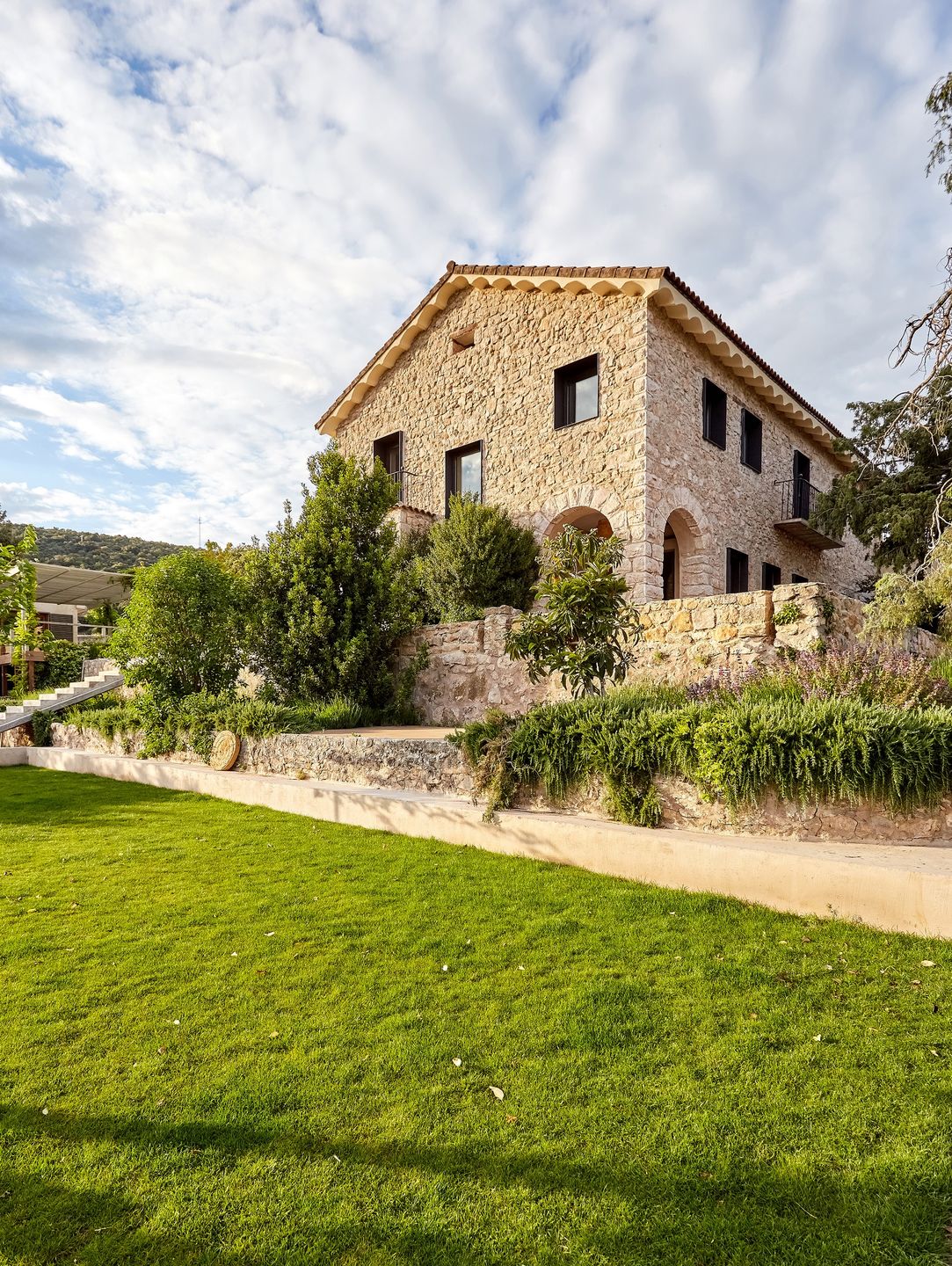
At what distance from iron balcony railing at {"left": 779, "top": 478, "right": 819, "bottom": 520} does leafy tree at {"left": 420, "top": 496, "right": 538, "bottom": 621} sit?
7.79m

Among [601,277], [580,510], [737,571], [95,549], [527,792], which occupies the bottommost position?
[527,792]

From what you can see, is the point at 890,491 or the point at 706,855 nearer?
the point at 706,855

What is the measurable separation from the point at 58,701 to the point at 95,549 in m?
29.6

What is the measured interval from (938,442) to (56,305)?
17242 mm

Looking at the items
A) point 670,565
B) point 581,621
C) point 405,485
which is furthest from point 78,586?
point 581,621

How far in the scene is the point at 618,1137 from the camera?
2.30 meters

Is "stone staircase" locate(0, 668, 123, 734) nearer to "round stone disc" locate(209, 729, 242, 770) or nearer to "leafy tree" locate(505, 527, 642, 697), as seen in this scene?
"round stone disc" locate(209, 729, 242, 770)

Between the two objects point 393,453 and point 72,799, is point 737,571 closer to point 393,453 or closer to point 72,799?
point 393,453

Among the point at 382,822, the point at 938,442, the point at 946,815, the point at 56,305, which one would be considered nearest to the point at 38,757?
the point at 56,305

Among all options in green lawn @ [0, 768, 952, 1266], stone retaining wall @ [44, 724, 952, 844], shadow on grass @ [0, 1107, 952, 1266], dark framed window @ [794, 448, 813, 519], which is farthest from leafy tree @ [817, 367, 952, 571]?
shadow on grass @ [0, 1107, 952, 1266]

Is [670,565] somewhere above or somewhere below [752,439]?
below

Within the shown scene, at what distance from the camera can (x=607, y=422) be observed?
1341 centimetres

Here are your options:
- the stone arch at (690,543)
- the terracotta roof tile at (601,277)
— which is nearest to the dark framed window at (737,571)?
the stone arch at (690,543)

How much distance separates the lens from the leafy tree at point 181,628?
10.8 m
